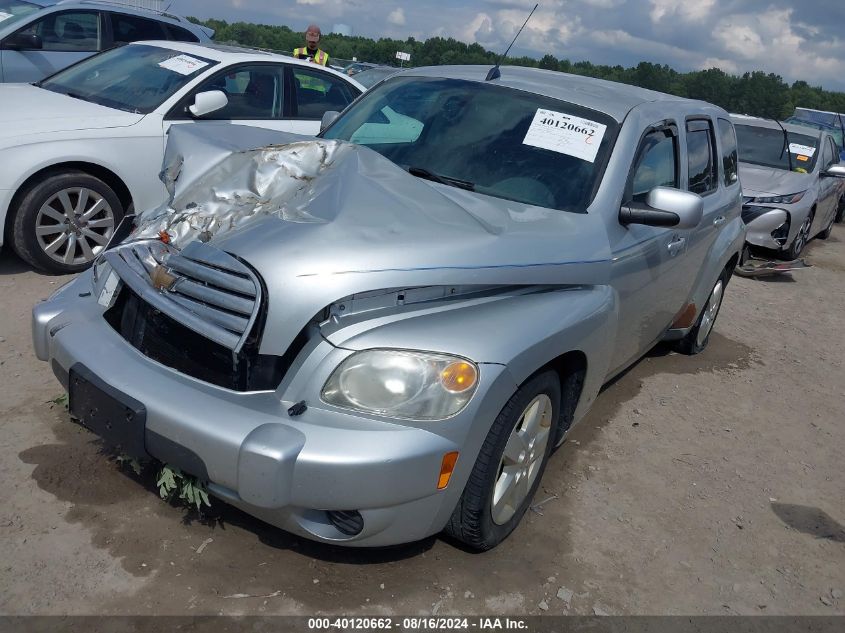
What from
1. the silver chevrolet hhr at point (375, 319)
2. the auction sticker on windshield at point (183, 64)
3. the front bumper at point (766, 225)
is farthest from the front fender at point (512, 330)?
the front bumper at point (766, 225)

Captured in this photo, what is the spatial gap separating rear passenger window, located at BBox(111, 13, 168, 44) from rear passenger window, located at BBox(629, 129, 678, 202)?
6566 mm

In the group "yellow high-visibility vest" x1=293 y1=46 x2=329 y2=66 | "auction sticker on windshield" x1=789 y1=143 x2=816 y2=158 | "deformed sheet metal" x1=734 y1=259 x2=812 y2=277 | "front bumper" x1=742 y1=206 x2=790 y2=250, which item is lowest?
"deformed sheet metal" x1=734 y1=259 x2=812 y2=277

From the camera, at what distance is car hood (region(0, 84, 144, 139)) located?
5.18 m

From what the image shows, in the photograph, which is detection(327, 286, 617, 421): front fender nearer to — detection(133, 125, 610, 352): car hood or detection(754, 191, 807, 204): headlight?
detection(133, 125, 610, 352): car hood

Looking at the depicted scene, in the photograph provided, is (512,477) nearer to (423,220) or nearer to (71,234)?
(423,220)

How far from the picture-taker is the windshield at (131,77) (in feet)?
19.1

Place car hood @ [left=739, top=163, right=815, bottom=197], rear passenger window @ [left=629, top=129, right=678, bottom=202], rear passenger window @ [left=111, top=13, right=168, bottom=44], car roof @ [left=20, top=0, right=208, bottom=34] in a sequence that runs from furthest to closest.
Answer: car hood @ [left=739, top=163, right=815, bottom=197] → rear passenger window @ [left=111, top=13, right=168, bottom=44] → car roof @ [left=20, top=0, right=208, bottom=34] → rear passenger window @ [left=629, top=129, right=678, bottom=202]

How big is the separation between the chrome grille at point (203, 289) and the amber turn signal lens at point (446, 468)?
0.75 meters

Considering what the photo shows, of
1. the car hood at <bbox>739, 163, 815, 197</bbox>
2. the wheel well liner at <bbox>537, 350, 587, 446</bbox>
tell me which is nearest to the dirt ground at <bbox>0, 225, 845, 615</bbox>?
the wheel well liner at <bbox>537, 350, 587, 446</bbox>

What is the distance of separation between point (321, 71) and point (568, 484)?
4.67 meters

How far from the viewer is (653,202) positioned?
346 cm

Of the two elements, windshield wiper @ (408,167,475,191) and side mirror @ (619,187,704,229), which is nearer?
side mirror @ (619,187,704,229)

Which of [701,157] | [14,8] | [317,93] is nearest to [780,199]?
[701,157]

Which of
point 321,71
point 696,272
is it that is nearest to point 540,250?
point 696,272
